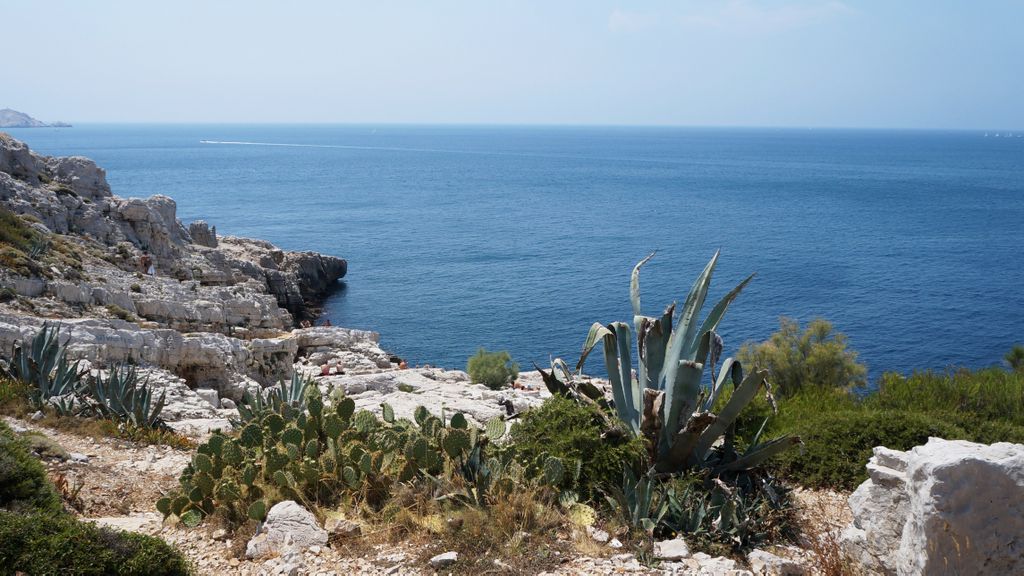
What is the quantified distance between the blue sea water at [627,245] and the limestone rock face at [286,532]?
31.6m

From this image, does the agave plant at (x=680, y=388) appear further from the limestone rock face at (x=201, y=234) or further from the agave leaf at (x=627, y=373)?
the limestone rock face at (x=201, y=234)

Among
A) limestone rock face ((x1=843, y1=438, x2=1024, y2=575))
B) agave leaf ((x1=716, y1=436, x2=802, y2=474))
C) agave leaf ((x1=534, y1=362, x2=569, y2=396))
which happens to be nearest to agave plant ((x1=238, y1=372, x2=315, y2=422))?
agave leaf ((x1=534, y1=362, x2=569, y2=396))

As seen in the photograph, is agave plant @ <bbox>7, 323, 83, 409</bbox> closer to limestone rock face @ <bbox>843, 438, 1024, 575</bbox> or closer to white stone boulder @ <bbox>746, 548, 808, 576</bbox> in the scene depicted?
white stone boulder @ <bbox>746, 548, 808, 576</bbox>

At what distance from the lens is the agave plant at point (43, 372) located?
11250 mm

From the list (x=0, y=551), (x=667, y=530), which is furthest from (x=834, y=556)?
(x=0, y=551)

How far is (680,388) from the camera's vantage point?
7055 millimetres

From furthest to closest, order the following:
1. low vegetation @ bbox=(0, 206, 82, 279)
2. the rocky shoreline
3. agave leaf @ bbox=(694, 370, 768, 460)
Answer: low vegetation @ bbox=(0, 206, 82, 279), agave leaf @ bbox=(694, 370, 768, 460), the rocky shoreline

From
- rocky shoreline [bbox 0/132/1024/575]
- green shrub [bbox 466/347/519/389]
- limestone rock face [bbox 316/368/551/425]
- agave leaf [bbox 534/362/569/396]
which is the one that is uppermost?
agave leaf [bbox 534/362/569/396]

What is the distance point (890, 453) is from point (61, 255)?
28.9 m

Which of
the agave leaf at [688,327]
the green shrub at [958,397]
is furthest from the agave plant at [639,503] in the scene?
the green shrub at [958,397]

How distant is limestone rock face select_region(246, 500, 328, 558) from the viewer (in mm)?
6129

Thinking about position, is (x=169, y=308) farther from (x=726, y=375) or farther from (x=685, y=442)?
(x=685, y=442)

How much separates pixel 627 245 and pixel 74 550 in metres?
64.4

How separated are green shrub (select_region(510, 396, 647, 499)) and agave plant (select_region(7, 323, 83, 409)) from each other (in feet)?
25.5
